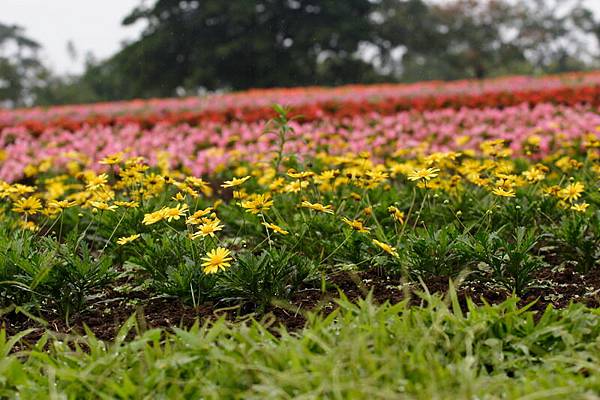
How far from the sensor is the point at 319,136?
20.7ft

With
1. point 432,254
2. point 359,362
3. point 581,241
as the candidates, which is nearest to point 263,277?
point 432,254

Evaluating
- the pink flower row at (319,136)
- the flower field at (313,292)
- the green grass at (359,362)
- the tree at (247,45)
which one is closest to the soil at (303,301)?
the flower field at (313,292)

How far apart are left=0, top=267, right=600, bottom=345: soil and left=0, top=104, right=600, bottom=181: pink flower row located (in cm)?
271

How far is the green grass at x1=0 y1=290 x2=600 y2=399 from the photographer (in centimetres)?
172

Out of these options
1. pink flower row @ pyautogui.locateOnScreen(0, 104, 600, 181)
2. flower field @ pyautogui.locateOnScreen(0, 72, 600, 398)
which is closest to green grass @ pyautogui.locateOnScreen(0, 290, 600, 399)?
flower field @ pyautogui.locateOnScreen(0, 72, 600, 398)

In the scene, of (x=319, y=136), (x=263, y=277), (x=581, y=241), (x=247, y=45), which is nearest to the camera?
(x=263, y=277)

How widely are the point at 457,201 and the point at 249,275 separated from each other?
56.2 inches

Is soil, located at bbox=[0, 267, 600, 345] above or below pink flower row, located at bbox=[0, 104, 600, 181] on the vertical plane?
below

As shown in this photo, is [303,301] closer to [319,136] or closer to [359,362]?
[359,362]

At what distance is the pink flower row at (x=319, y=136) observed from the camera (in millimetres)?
5984

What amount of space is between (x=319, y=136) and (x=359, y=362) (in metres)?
4.57

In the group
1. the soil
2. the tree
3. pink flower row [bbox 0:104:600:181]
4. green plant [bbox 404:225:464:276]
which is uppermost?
the tree

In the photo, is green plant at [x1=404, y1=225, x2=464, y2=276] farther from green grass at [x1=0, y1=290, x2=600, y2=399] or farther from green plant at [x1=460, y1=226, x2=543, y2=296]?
green grass at [x1=0, y1=290, x2=600, y2=399]

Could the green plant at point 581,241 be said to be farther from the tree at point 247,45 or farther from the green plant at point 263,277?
the tree at point 247,45
